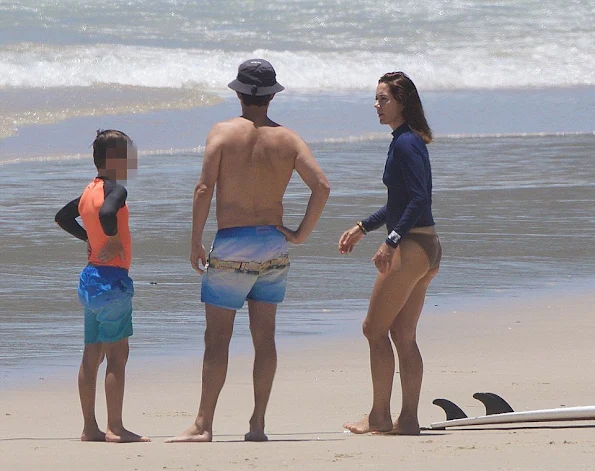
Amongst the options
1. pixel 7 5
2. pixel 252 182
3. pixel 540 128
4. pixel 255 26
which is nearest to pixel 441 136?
pixel 540 128

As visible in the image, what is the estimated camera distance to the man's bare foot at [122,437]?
4781mm

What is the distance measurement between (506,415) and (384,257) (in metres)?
0.84

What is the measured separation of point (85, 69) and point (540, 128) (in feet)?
35.7

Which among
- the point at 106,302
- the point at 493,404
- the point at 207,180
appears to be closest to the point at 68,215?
the point at 106,302

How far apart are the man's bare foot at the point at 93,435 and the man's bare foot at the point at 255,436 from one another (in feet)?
1.93

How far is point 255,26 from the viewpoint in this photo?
34.2 m

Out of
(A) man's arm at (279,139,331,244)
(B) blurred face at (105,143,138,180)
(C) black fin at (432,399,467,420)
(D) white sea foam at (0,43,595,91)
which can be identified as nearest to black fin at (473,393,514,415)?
(C) black fin at (432,399,467,420)

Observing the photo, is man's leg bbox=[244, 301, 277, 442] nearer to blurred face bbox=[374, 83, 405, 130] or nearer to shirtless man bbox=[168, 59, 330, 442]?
shirtless man bbox=[168, 59, 330, 442]

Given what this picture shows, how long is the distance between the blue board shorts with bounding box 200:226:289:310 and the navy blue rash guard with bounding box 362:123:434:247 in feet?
1.65

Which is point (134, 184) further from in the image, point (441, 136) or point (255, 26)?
point (255, 26)

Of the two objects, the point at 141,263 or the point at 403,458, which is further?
the point at 141,263

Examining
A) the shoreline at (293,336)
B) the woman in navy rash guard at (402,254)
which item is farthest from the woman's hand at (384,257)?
the shoreline at (293,336)

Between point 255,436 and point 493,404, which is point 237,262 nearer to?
point 255,436

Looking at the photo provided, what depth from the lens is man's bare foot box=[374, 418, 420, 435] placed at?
5059 mm
